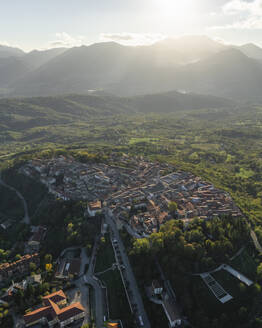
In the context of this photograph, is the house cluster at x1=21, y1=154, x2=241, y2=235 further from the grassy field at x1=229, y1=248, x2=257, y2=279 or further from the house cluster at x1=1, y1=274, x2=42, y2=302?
the house cluster at x1=1, y1=274, x2=42, y2=302

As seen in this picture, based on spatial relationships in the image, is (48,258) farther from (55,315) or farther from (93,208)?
(93,208)

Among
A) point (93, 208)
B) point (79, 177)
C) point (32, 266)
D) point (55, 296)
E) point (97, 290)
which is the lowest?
point (97, 290)

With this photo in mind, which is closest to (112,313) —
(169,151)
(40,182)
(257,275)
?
(257,275)

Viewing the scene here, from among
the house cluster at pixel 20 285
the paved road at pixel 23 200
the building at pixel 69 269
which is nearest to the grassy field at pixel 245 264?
the building at pixel 69 269

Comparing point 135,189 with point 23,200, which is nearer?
point 135,189

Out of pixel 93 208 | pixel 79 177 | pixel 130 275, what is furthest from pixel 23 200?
pixel 130 275

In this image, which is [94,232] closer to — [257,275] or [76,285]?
[76,285]

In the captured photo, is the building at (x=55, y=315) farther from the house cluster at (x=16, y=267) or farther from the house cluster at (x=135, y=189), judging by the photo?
the house cluster at (x=135, y=189)
